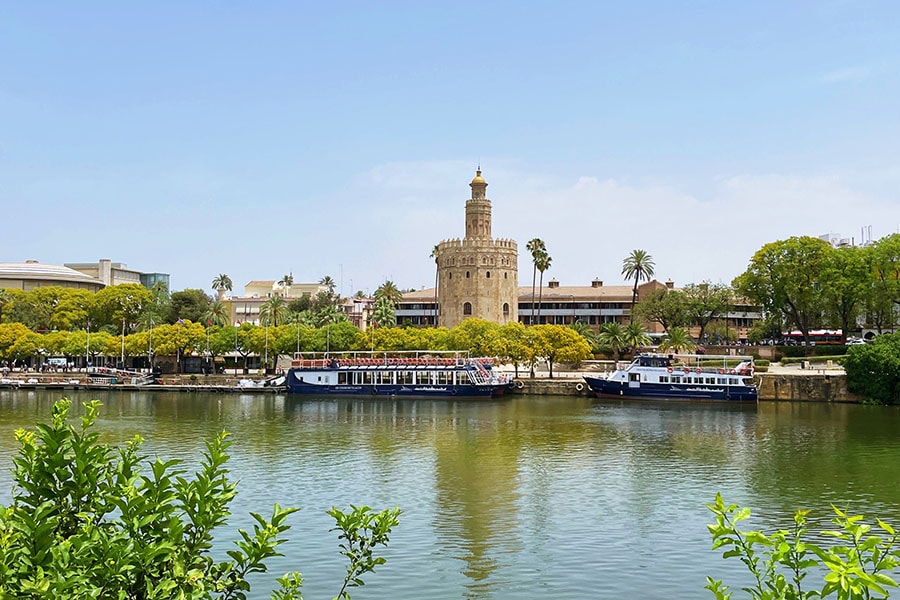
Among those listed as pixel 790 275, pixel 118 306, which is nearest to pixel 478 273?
pixel 790 275

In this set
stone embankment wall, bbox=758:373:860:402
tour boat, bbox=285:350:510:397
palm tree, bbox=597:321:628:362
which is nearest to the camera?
stone embankment wall, bbox=758:373:860:402

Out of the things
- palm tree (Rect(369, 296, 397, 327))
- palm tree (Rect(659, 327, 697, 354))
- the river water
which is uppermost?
palm tree (Rect(369, 296, 397, 327))

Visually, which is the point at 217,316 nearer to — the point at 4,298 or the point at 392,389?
the point at 4,298

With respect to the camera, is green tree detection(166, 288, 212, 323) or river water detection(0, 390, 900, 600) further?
green tree detection(166, 288, 212, 323)

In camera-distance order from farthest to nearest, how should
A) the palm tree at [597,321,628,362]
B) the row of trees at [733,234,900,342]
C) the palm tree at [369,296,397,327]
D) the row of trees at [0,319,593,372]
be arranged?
the palm tree at [369,296,397,327]
the palm tree at [597,321,628,362]
the row of trees at [0,319,593,372]
the row of trees at [733,234,900,342]

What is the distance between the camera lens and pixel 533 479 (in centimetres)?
3653

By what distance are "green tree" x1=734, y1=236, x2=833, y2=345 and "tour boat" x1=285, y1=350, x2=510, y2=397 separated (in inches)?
1138

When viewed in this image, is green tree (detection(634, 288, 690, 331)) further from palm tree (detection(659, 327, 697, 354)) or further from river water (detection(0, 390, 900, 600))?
river water (detection(0, 390, 900, 600))

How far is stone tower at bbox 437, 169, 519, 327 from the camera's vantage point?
118m

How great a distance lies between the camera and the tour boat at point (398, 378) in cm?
7919

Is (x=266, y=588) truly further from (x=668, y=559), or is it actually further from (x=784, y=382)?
(x=784, y=382)

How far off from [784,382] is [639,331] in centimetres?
2069

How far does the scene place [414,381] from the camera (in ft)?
265

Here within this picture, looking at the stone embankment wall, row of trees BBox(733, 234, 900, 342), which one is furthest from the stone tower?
the stone embankment wall
